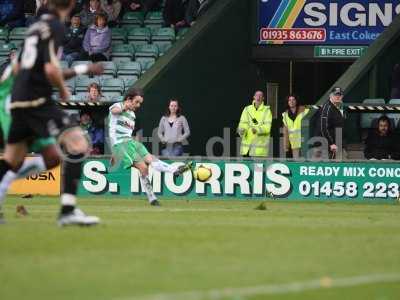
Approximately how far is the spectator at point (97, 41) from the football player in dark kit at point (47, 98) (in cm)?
1545

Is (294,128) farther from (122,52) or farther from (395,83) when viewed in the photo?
(122,52)

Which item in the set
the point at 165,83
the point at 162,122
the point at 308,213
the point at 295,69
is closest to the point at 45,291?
the point at 308,213

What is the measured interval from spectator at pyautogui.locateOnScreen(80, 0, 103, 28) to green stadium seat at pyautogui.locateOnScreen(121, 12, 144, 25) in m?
1.01

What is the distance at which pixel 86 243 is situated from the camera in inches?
476

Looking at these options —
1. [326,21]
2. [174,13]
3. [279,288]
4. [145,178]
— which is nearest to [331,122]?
[145,178]

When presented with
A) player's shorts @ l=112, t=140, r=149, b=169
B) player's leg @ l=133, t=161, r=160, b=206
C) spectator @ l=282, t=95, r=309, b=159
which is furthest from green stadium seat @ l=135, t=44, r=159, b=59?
player's leg @ l=133, t=161, r=160, b=206

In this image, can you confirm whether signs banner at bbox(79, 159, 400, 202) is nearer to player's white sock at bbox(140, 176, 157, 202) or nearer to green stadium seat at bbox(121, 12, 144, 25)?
player's white sock at bbox(140, 176, 157, 202)

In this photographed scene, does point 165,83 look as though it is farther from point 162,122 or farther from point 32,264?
point 32,264

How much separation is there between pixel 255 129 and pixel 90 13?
18.7ft

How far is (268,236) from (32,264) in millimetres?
3353

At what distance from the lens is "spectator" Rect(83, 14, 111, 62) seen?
28.8 meters

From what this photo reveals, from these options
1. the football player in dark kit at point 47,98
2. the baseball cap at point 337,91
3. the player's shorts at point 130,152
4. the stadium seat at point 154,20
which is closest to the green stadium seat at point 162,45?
the stadium seat at point 154,20

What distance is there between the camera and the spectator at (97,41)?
2875 cm

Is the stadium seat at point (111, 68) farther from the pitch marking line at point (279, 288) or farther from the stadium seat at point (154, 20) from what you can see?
the pitch marking line at point (279, 288)
